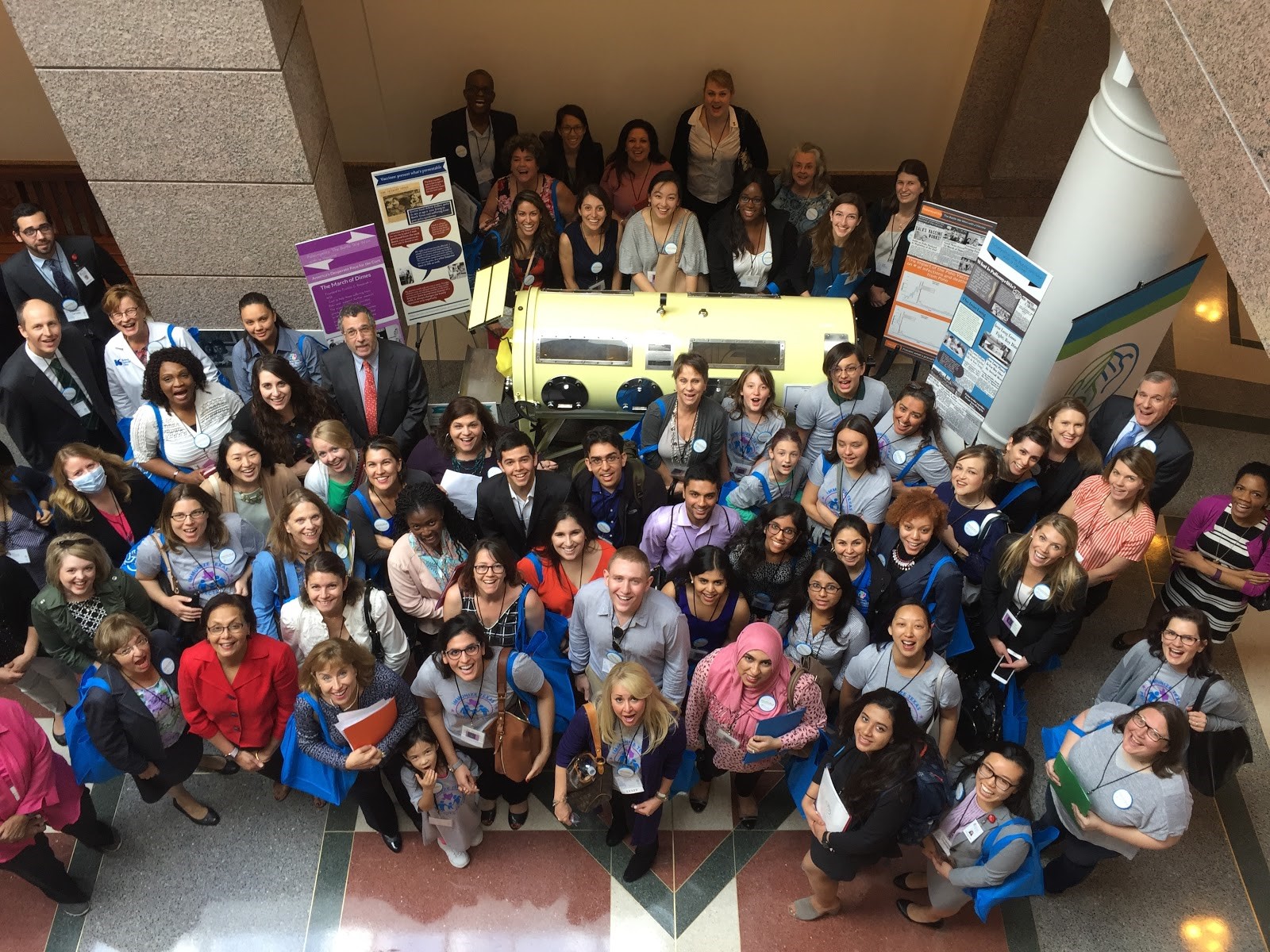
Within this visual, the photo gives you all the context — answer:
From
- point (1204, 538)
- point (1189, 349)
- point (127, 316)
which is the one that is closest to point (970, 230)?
point (1204, 538)

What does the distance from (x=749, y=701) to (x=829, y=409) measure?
1964mm

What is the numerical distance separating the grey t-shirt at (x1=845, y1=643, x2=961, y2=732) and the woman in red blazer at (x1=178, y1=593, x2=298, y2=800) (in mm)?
2562

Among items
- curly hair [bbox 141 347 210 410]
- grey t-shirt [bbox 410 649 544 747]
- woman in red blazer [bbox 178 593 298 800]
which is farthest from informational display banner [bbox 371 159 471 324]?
grey t-shirt [bbox 410 649 544 747]

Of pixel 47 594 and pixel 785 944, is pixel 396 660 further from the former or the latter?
pixel 785 944

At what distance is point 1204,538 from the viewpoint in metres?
4.96

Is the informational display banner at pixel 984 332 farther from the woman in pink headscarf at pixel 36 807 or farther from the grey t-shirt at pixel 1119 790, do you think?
the woman in pink headscarf at pixel 36 807

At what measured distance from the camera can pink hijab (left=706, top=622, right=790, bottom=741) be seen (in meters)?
4.00

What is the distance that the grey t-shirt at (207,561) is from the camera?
15.1 ft

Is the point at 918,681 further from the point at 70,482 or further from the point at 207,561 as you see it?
the point at 70,482

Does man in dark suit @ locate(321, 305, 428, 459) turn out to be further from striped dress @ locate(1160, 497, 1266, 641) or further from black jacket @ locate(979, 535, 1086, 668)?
striped dress @ locate(1160, 497, 1266, 641)

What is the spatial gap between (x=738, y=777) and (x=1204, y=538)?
2.66m

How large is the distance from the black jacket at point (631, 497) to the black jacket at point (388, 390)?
1.22 m

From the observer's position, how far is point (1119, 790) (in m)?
3.92

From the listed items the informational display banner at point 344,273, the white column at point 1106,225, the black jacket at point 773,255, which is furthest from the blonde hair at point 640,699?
the black jacket at point 773,255
